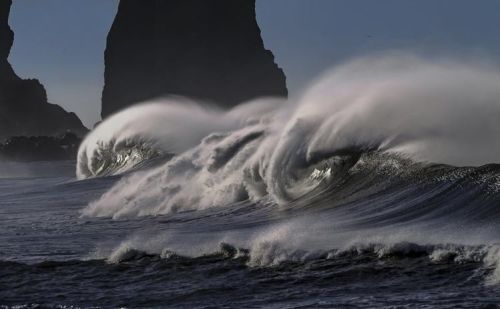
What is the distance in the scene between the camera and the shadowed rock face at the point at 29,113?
559 feet

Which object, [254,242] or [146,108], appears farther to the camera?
[146,108]

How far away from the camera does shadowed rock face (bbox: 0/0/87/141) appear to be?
17050 centimetres

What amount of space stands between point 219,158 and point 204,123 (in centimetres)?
1765

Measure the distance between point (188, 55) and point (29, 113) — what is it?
124 ft

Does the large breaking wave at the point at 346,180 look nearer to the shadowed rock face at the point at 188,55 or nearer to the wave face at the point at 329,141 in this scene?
the wave face at the point at 329,141

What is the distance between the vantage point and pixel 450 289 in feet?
26.6

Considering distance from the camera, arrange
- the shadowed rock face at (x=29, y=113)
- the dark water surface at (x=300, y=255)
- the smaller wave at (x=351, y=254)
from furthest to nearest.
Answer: the shadowed rock face at (x=29, y=113)
the smaller wave at (x=351, y=254)
the dark water surface at (x=300, y=255)

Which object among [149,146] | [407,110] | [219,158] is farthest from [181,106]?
[407,110]

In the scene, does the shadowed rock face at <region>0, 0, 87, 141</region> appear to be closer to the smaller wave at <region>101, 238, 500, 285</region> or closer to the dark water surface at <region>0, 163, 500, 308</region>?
the dark water surface at <region>0, 163, 500, 308</region>

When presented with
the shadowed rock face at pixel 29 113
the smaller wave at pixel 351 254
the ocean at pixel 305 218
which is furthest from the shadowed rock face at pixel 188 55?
the smaller wave at pixel 351 254

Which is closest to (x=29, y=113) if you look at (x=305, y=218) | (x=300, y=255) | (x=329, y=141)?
(x=329, y=141)

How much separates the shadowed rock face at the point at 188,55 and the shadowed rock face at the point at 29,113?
19.8 meters

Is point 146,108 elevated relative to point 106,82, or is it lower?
lower

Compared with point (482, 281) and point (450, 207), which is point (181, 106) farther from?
point (482, 281)
